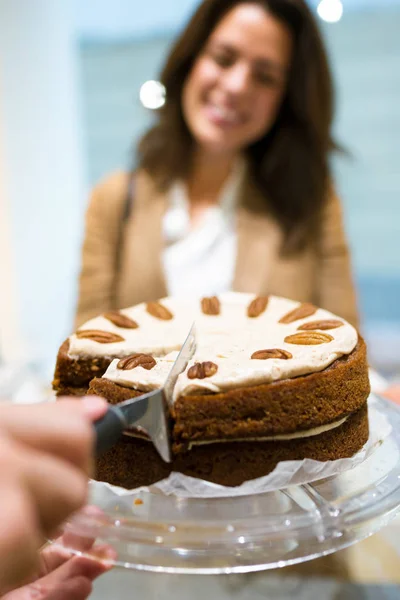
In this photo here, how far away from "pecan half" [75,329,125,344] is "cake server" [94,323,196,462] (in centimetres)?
19

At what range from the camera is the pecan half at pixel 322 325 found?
120cm

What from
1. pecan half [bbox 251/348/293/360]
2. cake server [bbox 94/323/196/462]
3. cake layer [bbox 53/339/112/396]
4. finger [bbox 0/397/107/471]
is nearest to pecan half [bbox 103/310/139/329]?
cake layer [bbox 53/339/112/396]

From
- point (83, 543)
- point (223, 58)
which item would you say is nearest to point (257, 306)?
point (83, 543)

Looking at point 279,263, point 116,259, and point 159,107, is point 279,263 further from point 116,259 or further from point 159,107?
point 159,107

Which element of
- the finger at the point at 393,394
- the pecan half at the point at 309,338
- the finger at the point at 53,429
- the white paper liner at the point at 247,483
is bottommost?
the finger at the point at 393,394

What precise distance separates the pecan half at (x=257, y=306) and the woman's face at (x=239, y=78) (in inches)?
34.5

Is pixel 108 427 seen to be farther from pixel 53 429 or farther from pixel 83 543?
pixel 83 543

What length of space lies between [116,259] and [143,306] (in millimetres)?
832

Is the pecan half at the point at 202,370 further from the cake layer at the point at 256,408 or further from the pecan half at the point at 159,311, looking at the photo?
the pecan half at the point at 159,311

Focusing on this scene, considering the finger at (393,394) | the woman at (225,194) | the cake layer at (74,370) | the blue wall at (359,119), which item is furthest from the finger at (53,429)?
the blue wall at (359,119)

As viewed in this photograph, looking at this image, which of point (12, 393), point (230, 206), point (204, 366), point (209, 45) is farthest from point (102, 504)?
point (209, 45)

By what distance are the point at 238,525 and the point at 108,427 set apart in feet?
1.05

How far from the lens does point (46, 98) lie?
10.6 ft

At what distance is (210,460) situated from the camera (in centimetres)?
99
